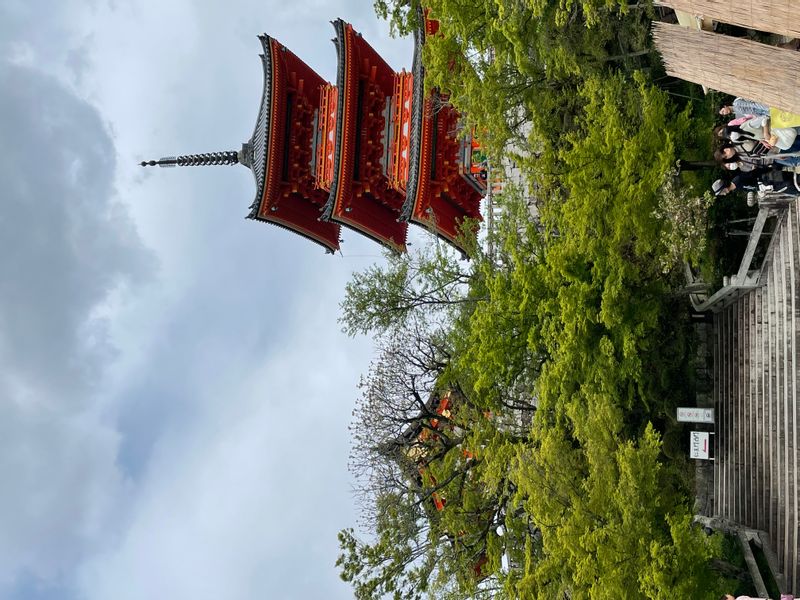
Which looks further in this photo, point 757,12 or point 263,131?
point 263,131

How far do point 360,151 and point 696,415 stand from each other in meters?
12.9

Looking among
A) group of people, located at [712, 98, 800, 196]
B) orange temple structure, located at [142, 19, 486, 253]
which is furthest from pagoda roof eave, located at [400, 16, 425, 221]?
group of people, located at [712, 98, 800, 196]

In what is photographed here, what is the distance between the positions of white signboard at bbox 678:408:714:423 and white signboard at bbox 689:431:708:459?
1.08ft

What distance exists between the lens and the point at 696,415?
52.1 ft

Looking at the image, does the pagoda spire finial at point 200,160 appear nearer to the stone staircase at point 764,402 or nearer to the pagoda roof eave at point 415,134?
the pagoda roof eave at point 415,134

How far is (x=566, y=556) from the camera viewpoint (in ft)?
43.0

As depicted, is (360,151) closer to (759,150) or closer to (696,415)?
(696,415)

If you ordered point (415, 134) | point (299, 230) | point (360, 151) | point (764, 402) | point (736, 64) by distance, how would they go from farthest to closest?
point (299, 230) < point (360, 151) < point (415, 134) < point (764, 402) < point (736, 64)

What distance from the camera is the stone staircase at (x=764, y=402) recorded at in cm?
1345

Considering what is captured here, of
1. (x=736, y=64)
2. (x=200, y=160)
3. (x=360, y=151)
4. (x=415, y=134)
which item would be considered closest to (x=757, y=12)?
(x=736, y=64)

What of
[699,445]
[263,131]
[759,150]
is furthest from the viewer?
[263,131]

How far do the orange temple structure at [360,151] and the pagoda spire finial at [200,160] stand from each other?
1.29m

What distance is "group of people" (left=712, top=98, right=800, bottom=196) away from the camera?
10477 millimetres

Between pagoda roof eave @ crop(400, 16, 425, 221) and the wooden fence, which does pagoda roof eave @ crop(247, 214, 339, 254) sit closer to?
pagoda roof eave @ crop(400, 16, 425, 221)
